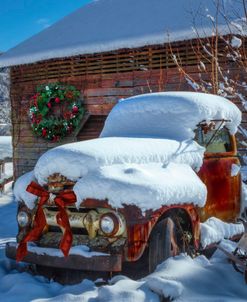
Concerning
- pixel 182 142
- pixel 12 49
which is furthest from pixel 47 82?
pixel 182 142

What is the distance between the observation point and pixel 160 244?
4129mm

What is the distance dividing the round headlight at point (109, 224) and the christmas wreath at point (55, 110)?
330 inches

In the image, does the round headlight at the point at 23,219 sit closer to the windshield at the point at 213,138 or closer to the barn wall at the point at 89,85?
the windshield at the point at 213,138

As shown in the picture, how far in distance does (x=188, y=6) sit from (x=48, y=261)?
9.19 meters

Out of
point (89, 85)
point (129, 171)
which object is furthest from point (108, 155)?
point (89, 85)

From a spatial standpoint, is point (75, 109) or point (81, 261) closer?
point (81, 261)

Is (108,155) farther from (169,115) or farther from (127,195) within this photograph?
(169,115)

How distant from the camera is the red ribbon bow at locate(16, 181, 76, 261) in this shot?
162 inches

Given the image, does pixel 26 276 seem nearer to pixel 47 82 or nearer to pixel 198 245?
pixel 198 245

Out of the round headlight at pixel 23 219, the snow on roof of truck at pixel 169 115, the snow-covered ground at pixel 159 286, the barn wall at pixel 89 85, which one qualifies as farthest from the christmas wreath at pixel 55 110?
the snow-covered ground at pixel 159 286

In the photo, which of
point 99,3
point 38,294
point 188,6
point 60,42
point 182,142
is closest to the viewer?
point 38,294

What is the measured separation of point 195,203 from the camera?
14.9 ft

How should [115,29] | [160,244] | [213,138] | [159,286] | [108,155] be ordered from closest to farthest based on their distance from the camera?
[159,286] < [160,244] < [108,155] < [213,138] < [115,29]

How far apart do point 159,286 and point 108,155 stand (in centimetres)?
134
